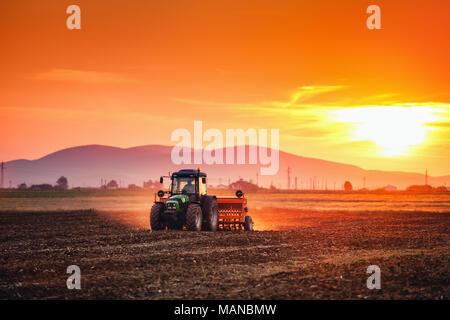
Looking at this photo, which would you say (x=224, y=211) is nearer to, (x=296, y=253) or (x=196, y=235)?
(x=196, y=235)

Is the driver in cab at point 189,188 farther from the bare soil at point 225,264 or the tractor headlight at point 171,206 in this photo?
the bare soil at point 225,264

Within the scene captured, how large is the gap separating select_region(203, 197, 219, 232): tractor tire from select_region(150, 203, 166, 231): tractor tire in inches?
92.1

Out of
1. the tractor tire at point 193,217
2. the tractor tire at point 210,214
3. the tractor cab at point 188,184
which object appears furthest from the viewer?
the tractor cab at point 188,184

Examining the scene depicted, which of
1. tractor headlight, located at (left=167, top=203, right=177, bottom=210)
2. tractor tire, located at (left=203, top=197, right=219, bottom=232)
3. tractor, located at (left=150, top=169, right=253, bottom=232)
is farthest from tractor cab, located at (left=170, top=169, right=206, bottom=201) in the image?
tractor headlight, located at (left=167, top=203, right=177, bottom=210)

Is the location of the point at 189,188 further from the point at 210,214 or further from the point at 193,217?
the point at 193,217

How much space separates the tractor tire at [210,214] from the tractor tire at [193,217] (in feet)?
2.42

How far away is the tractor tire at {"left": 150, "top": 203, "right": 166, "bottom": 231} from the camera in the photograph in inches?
1118

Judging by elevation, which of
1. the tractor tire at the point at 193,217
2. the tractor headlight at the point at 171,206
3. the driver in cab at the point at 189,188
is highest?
the driver in cab at the point at 189,188

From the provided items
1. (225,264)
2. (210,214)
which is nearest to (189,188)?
(210,214)

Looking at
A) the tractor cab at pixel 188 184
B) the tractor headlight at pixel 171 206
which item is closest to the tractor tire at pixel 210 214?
the tractor cab at pixel 188 184

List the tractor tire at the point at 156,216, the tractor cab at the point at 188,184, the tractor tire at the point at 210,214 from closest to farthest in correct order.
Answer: the tractor tire at the point at 156,216, the tractor tire at the point at 210,214, the tractor cab at the point at 188,184

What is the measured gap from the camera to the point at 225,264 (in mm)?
18031

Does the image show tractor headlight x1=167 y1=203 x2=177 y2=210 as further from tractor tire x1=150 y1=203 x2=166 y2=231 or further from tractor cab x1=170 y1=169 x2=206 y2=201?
tractor cab x1=170 y1=169 x2=206 y2=201

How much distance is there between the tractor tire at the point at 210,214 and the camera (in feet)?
93.8
